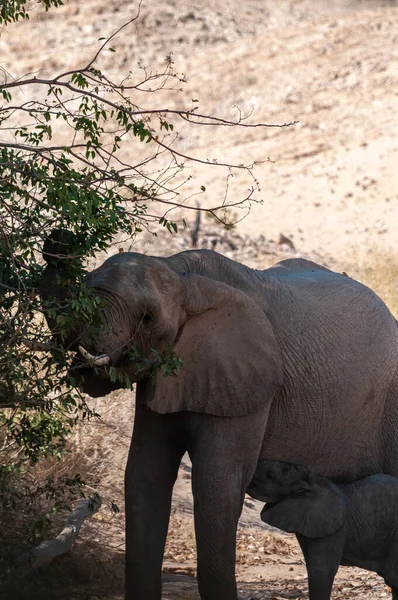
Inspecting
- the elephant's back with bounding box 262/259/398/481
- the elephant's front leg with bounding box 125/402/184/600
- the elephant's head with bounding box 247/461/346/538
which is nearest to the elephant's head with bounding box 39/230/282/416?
the elephant's back with bounding box 262/259/398/481

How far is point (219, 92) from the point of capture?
1030 inches

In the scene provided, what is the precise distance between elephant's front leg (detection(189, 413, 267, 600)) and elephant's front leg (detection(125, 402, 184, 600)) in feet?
0.88

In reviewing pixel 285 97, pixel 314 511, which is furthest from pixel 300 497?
pixel 285 97

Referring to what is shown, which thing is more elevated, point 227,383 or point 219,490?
point 227,383

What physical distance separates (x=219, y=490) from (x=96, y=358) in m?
1.12

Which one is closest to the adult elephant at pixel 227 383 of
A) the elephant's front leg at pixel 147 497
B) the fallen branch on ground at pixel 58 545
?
the elephant's front leg at pixel 147 497

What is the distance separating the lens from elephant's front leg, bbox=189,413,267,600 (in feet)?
21.4

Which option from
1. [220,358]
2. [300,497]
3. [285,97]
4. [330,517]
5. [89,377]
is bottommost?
[330,517]

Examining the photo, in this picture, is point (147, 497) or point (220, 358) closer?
point (220, 358)

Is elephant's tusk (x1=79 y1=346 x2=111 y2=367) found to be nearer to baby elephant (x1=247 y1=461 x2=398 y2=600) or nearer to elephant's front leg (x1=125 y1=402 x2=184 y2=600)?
elephant's front leg (x1=125 y1=402 x2=184 y2=600)

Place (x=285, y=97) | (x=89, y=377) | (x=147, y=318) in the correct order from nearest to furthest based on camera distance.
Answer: (x=147, y=318), (x=89, y=377), (x=285, y=97)

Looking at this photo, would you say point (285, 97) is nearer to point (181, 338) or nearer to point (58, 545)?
point (58, 545)

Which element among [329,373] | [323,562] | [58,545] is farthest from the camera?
[58,545]

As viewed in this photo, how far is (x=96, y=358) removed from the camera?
5891 mm
